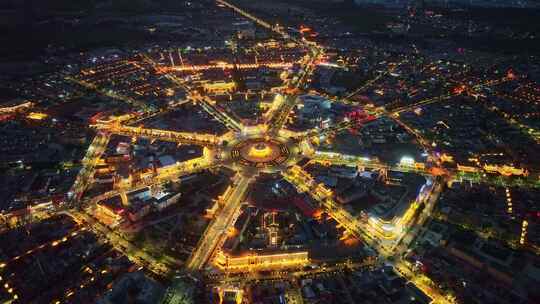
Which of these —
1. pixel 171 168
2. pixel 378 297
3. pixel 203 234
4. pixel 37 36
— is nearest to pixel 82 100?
pixel 171 168

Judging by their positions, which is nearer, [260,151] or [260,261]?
[260,261]

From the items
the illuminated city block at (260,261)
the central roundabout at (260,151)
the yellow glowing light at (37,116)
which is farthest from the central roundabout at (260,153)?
the yellow glowing light at (37,116)

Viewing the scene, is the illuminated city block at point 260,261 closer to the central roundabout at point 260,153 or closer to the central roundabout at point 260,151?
the central roundabout at point 260,151

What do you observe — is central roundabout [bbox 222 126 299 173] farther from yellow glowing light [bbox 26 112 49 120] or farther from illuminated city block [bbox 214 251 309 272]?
yellow glowing light [bbox 26 112 49 120]

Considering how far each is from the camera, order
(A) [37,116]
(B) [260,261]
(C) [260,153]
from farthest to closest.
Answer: (A) [37,116] < (C) [260,153] < (B) [260,261]

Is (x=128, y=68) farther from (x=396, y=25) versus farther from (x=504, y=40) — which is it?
(x=504, y=40)

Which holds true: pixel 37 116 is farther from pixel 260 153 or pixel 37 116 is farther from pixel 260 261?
pixel 260 261

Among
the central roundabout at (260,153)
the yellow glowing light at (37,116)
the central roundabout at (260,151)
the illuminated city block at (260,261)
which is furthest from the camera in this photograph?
the yellow glowing light at (37,116)

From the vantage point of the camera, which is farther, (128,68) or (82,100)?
(128,68)

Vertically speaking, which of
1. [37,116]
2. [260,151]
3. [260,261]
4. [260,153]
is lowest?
[260,261]

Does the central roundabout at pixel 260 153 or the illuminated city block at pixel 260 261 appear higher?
the central roundabout at pixel 260 153

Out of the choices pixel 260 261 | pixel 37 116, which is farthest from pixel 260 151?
pixel 37 116
